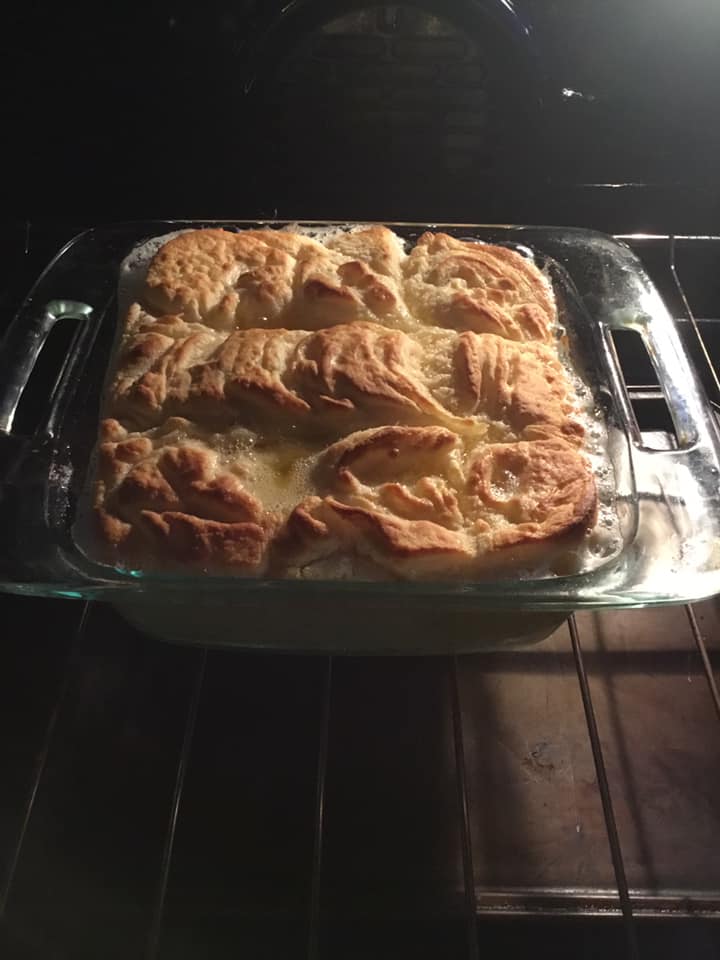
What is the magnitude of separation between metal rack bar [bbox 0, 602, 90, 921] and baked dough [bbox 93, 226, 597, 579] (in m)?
0.22

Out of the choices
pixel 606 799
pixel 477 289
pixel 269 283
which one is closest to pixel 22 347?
pixel 269 283

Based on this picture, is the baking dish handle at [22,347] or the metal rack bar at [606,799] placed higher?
the baking dish handle at [22,347]

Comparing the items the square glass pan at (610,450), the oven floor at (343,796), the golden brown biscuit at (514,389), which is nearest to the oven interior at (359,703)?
the oven floor at (343,796)

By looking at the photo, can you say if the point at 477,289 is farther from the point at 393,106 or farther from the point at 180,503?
the point at 180,503

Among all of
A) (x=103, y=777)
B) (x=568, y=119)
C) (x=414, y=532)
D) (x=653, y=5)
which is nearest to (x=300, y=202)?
(x=568, y=119)

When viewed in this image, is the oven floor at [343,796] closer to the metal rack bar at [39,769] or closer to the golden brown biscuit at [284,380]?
the metal rack bar at [39,769]

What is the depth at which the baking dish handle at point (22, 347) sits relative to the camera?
1.11m

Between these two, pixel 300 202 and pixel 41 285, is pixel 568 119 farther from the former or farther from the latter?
pixel 41 285

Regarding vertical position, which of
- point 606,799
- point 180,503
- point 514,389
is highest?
point 514,389

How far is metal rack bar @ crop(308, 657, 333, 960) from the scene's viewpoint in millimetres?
834

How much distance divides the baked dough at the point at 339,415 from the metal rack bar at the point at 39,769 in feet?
0.73

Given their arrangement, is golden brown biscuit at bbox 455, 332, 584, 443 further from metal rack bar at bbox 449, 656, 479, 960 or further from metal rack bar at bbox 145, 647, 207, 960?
metal rack bar at bbox 145, 647, 207, 960

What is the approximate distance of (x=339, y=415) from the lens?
1.04m

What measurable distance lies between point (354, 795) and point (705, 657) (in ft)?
1.57
